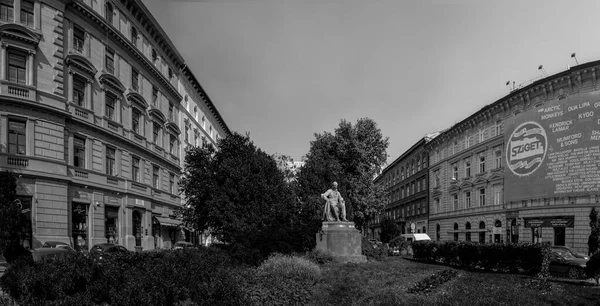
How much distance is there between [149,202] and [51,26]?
57.3 feet

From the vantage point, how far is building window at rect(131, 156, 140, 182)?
3598cm

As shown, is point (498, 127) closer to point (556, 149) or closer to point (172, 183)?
point (556, 149)

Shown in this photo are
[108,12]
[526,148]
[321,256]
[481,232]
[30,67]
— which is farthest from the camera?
[481,232]

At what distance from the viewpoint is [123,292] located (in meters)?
7.97

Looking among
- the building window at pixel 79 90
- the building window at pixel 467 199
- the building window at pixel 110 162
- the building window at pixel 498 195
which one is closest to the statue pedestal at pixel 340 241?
the building window at pixel 110 162

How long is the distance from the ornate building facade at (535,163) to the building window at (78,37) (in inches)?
1398

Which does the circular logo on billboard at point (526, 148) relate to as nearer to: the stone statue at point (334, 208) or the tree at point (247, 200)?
the stone statue at point (334, 208)

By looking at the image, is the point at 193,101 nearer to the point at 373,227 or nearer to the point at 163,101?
the point at 163,101

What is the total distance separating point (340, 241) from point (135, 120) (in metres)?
23.6

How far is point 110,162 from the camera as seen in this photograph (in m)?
32.3

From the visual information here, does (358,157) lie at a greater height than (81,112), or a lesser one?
lesser

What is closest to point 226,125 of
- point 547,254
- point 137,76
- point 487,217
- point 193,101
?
point 193,101

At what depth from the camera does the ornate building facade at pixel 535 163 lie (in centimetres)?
3158

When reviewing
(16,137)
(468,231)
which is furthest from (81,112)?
(468,231)
